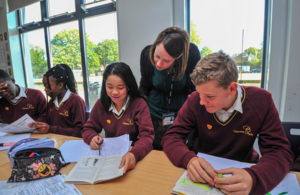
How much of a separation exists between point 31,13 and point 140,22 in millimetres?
2928

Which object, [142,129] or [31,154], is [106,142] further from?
[31,154]

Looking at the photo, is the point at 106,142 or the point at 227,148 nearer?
the point at 227,148

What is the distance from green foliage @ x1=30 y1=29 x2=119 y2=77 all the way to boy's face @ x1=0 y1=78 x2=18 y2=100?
1383 mm

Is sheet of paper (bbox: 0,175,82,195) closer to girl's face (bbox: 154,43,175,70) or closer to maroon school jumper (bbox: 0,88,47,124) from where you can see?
girl's face (bbox: 154,43,175,70)

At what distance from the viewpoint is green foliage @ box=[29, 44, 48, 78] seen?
385 cm

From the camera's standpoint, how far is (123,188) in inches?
28.2

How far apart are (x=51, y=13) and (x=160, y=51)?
3197 millimetres

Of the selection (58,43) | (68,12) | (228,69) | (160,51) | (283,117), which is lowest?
(283,117)

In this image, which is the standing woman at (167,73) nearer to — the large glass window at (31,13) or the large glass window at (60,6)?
the large glass window at (60,6)

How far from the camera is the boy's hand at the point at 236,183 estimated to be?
62 cm

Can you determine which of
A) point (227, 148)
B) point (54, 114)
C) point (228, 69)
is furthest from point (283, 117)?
point (54, 114)

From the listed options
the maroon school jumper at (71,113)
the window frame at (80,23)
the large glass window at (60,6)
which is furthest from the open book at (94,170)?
the large glass window at (60,6)

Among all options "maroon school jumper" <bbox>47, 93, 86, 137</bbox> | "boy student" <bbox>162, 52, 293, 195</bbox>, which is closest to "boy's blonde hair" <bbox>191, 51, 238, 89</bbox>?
"boy student" <bbox>162, 52, 293, 195</bbox>

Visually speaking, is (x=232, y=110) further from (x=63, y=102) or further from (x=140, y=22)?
(x=140, y=22)
